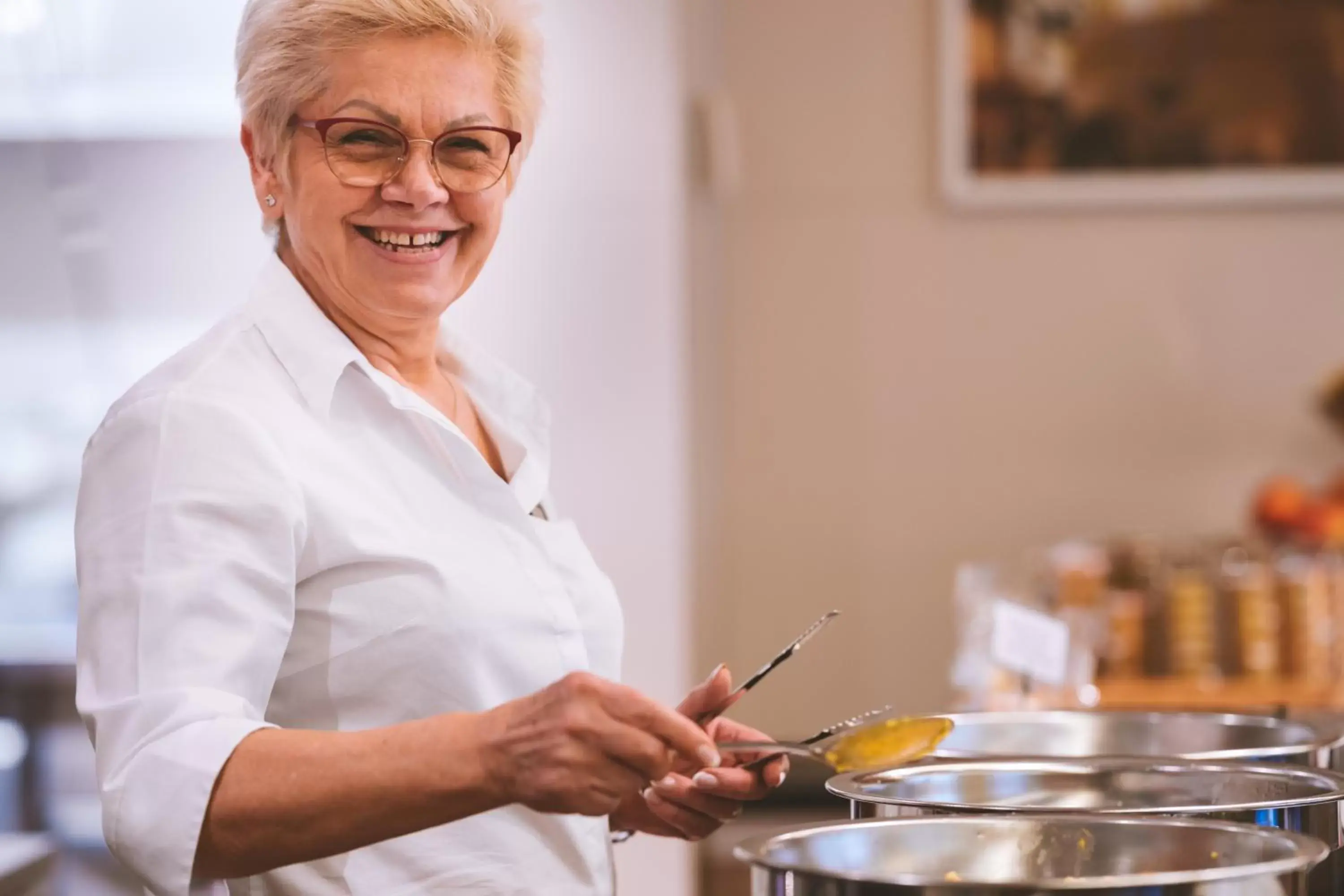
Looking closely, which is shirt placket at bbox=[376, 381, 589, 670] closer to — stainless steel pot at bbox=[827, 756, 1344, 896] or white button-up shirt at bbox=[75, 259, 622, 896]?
white button-up shirt at bbox=[75, 259, 622, 896]

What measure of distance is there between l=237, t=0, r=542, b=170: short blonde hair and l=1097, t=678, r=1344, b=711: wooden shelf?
2.12m

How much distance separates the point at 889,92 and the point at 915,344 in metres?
0.66

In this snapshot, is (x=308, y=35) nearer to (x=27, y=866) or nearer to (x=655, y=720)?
(x=655, y=720)

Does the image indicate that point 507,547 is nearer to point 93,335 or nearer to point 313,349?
point 313,349

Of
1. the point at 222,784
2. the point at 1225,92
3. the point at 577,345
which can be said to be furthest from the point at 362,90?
the point at 1225,92

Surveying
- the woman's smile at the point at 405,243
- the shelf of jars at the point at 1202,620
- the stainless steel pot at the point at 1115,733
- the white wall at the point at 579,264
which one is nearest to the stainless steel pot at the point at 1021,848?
the stainless steel pot at the point at 1115,733

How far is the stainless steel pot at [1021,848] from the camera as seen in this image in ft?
2.98

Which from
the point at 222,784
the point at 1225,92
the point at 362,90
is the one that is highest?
the point at 1225,92

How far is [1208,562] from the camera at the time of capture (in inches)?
131

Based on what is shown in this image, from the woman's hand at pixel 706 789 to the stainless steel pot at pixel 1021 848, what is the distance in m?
0.14

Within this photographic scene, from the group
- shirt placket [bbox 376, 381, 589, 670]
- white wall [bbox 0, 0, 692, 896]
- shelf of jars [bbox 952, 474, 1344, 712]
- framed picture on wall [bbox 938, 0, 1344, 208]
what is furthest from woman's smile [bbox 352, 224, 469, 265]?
framed picture on wall [bbox 938, 0, 1344, 208]

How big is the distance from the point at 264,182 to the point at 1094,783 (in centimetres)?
76

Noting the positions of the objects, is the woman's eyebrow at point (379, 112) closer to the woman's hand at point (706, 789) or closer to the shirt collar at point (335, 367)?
the shirt collar at point (335, 367)

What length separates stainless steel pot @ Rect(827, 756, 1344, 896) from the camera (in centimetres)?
103
